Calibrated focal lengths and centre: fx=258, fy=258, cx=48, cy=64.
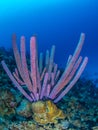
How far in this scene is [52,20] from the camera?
24.0 metres

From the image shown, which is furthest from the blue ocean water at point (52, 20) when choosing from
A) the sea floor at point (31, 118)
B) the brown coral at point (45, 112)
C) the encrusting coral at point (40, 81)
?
the brown coral at point (45, 112)

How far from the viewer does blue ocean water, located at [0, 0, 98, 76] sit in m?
20.2

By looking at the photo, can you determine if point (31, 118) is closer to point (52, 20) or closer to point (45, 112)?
point (45, 112)

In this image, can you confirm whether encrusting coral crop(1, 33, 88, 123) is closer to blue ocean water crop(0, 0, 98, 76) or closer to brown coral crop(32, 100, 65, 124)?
brown coral crop(32, 100, 65, 124)

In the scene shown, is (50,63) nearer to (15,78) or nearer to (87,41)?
(15,78)

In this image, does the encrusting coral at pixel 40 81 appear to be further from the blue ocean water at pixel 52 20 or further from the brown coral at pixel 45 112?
the blue ocean water at pixel 52 20

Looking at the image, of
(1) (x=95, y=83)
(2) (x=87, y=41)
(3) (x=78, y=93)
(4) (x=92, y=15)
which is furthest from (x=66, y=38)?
(3) (x=78, y=93)

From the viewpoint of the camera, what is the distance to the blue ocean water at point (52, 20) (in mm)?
20188

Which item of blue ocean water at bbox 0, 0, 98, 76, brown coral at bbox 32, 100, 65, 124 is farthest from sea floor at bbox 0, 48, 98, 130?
blue ocean water at bbox 0, 0, 98, 76

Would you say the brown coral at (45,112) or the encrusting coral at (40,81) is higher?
the encrusting coral at (40,81)

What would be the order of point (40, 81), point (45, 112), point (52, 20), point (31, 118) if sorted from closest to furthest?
1. point (45, 112)
2. point (31, 118)
3. point (40, 81)
4. point (52, 20)

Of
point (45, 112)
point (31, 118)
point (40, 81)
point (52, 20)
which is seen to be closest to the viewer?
point (45, 112)

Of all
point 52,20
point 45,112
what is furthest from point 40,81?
point 52,20

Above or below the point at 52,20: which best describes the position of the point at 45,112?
below
